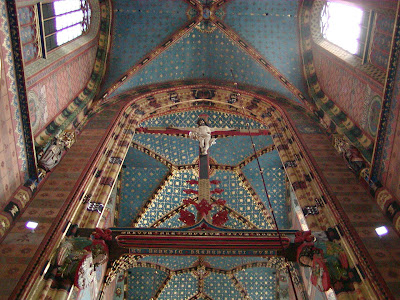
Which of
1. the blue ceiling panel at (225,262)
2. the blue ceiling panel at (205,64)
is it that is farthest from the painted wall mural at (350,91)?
the blue ceiling panel at (225,262)

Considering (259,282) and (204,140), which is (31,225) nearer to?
(204,140)

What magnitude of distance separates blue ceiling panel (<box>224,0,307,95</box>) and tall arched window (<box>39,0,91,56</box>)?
4.51 meters

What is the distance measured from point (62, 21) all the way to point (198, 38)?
4724 millimetres

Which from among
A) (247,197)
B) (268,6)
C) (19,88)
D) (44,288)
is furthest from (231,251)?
(268,6)

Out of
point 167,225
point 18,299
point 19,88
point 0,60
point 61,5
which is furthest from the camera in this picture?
point 167,225

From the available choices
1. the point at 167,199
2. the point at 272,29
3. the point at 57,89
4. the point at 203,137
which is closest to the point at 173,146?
the point at 167,199

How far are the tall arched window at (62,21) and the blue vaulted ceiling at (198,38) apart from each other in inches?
53.0

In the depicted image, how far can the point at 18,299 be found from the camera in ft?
18.4

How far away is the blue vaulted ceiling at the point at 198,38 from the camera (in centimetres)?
1286

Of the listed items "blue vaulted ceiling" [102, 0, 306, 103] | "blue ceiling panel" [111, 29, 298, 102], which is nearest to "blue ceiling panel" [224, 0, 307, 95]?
"blue vaulted ceiling" [102, 0, 306, 103]

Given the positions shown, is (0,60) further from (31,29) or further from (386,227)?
(386,227)

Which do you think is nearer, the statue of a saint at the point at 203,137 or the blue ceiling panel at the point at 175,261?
the statue of a saint at the point at 203,137

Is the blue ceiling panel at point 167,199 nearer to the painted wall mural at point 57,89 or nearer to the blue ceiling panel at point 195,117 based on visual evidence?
the blue ceiling panel at point 195,117

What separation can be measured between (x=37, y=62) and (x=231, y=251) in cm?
569
